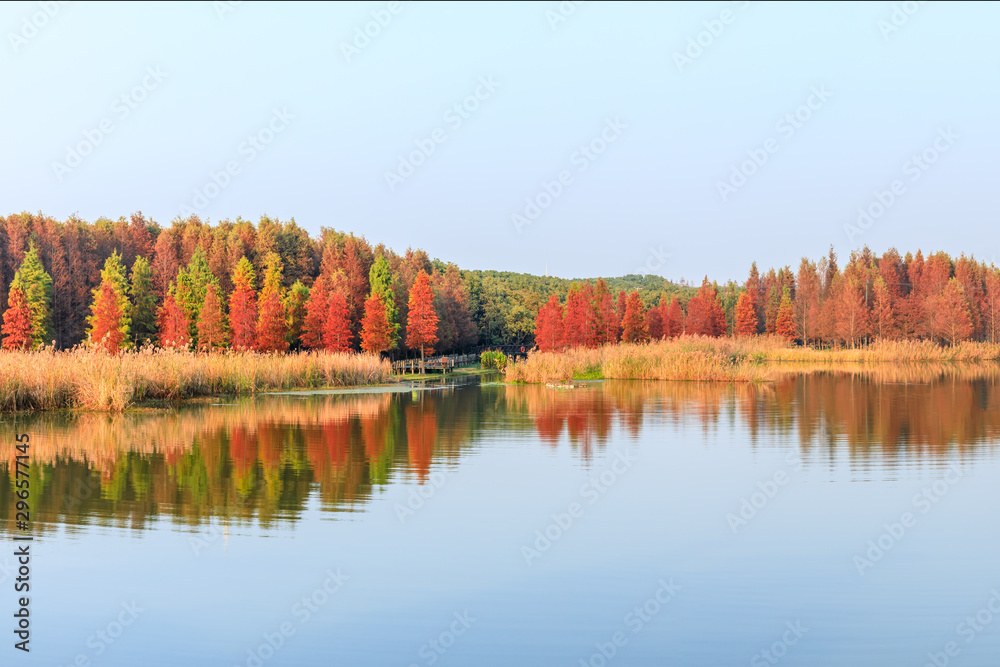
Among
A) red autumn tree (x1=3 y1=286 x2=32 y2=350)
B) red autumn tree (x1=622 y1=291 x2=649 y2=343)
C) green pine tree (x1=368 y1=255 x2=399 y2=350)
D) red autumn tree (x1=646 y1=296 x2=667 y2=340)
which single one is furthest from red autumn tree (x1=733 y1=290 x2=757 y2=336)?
red autumn tree (x1=3 y1=286 x2=32 y2=350)

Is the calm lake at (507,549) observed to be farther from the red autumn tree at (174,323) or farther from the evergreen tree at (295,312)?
the red autumn tree at (174,323)

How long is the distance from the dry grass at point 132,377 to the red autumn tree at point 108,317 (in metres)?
19.3

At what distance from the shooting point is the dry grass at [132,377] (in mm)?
20859

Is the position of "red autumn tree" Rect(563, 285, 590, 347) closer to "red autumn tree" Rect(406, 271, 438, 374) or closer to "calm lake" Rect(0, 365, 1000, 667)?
"red autumn tree" Rect(406, 271, 438, 374)

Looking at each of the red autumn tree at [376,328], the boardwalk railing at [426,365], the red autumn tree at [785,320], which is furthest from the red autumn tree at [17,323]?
the red autumn tree at [785,320]

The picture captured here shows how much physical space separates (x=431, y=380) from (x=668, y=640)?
3587cm

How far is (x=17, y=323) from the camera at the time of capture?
4925cm

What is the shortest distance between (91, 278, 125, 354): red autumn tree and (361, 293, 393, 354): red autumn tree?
→ 14031 mm

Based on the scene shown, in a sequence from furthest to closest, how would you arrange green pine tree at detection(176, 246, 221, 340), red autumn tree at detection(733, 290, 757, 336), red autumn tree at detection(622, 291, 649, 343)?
red autumn tree at detection(733, 290, 757, 336)
red autumn tree at detection(622, 291, 649, 343)
green pine tree at detection(176, 246, 221, 340)

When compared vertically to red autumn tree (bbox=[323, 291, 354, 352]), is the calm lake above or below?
below

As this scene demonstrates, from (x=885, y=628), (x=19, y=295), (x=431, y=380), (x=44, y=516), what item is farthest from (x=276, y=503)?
(x=19, y=295)

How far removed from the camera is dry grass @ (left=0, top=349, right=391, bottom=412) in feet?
68.4

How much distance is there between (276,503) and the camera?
10.4 meters

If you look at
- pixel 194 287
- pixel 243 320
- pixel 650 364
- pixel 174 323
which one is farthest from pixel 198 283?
pixel 650 364
